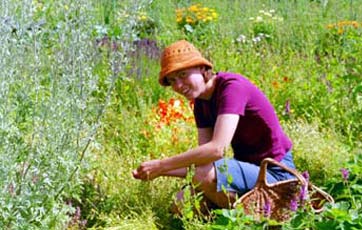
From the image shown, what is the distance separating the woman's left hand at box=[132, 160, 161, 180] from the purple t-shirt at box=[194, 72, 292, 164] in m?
0.39

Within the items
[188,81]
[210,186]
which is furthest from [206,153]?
[188,81]

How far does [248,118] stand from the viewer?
411cm

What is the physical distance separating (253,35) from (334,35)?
729 mm

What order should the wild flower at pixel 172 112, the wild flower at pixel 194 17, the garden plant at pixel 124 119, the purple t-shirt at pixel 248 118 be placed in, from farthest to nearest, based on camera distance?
the wild flower at pixel 194 17, the wild flower at pixel 172 112, the purple t-shirt at pixel 248 118, the garden plant at pixel 124 119

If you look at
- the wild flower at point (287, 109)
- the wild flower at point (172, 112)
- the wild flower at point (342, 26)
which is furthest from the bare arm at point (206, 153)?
the wild flower at point (342, 26)

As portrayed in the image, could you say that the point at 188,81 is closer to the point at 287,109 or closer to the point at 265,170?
the point at 265,170

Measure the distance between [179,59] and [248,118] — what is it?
0.48 metres

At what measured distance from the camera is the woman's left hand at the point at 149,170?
13.0ft

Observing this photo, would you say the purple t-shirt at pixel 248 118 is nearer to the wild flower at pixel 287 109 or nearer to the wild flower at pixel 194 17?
the wild flower at pixel 287 109

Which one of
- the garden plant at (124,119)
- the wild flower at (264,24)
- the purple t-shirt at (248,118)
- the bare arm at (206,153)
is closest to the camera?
the garden plant at (124,119)

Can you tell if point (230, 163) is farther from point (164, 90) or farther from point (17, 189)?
point (164, 90)

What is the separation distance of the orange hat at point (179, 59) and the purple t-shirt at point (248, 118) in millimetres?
168

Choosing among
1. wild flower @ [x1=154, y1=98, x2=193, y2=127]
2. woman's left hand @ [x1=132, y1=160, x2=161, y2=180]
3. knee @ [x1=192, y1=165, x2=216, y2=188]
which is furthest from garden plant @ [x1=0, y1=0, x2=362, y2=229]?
woman's left hand @ [x1=132, y1=160, x2=161, y2=180]

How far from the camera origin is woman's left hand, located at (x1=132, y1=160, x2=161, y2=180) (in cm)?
395
